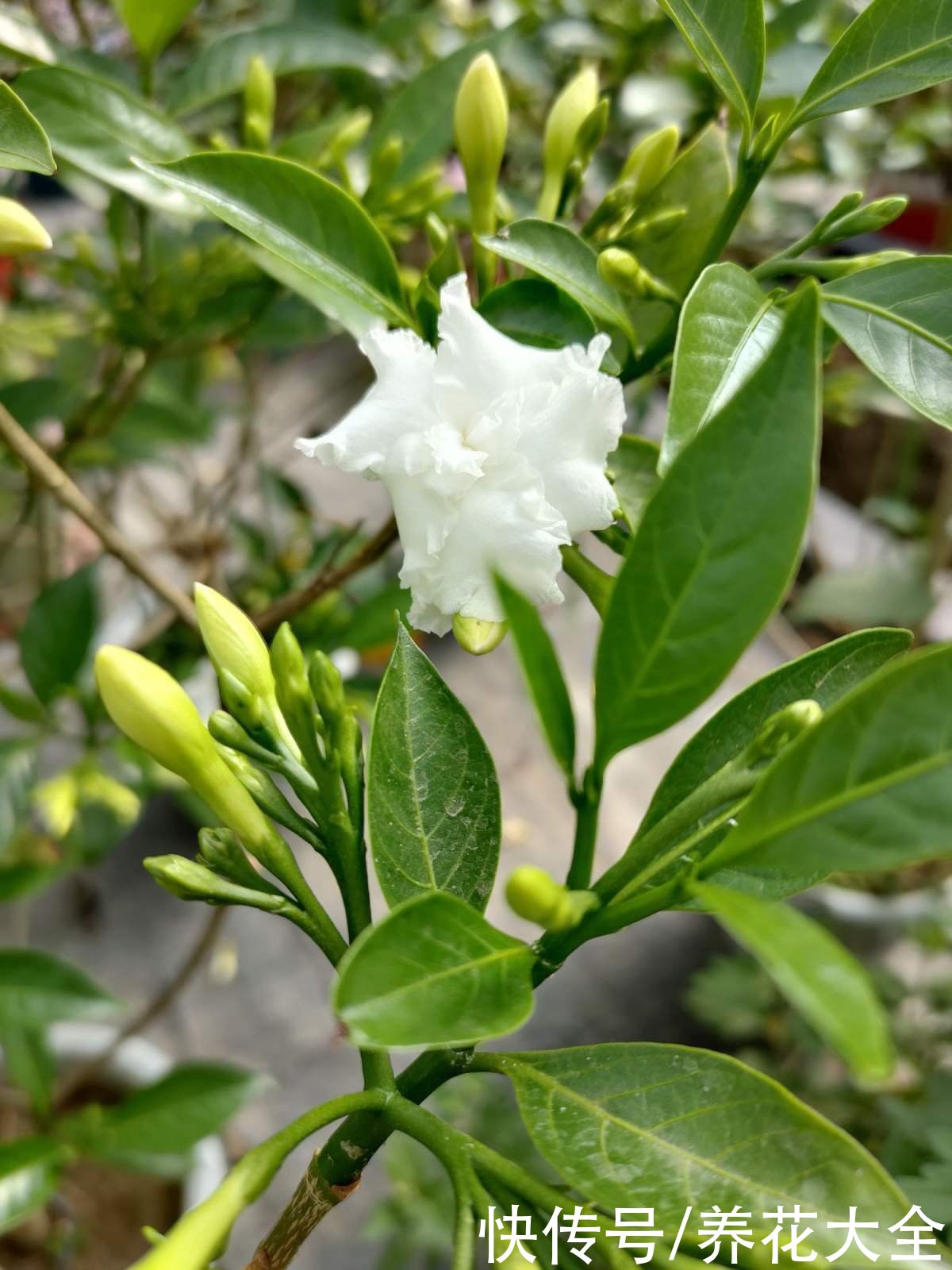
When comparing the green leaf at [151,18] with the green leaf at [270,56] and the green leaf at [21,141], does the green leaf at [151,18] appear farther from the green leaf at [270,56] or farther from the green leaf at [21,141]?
the green leaf at [21,141]

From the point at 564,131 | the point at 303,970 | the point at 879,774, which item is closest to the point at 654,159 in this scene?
the point at 564,131

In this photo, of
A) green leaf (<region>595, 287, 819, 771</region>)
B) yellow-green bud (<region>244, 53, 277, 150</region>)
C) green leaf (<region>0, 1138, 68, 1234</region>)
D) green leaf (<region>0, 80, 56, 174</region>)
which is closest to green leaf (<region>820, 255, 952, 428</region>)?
green leaf (<region>595, 287, 819, 771</region>)

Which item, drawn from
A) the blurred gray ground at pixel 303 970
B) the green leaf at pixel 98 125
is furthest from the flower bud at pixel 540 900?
the blurred gray ground at pixel 303 970

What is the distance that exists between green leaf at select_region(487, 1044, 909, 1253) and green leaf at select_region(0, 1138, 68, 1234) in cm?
54

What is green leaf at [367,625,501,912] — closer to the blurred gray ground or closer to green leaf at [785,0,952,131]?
green leaf at [785,0,952,131]

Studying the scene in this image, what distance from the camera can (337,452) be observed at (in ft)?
1.06

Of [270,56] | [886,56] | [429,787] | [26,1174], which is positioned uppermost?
[270,56]

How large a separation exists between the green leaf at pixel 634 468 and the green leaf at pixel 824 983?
0.60ft

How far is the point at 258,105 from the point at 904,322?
15.4 inches

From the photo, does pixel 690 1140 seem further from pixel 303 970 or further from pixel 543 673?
pixel 303 970

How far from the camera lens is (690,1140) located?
0.27 meters

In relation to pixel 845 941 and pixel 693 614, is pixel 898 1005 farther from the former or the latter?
pixel 693 614

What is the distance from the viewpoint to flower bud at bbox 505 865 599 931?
249 mm

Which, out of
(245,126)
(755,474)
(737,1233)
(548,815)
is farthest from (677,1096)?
(548,815)
